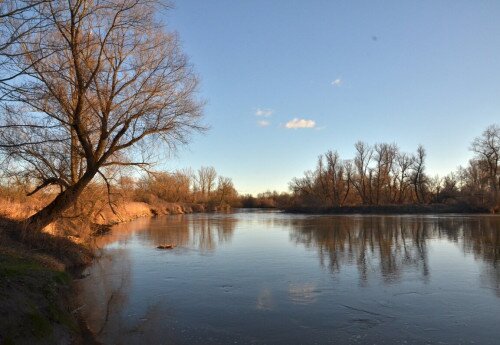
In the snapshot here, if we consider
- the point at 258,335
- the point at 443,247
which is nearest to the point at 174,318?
the point at 258,335

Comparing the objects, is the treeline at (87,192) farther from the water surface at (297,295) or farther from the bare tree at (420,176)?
the bare tree at (420,176)

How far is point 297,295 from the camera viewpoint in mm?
9695

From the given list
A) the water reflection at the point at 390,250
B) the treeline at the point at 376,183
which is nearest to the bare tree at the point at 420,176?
the treeline at the point at 376,183

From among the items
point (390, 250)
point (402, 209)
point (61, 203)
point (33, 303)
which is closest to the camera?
point (33, 303)

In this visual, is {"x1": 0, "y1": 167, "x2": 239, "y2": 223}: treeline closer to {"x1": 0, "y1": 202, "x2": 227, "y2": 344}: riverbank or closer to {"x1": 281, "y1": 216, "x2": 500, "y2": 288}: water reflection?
{"x1": 0, "y1": 202, "x2": 227, "y2": 344}: riverbank

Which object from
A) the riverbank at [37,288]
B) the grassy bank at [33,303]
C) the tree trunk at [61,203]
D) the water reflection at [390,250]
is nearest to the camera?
the grassy bank at [33,303]

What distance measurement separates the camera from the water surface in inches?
277

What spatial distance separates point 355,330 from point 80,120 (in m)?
10.1

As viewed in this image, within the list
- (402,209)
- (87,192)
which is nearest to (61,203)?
(87,192)

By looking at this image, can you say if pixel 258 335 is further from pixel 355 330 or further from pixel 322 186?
pixel 322 186

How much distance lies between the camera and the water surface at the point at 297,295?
7.04m

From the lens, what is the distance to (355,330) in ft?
23.4

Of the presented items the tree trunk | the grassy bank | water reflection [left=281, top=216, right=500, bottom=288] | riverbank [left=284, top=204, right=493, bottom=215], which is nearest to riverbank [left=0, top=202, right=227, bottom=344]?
the grassy bank

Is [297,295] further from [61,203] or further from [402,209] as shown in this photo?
[402,209]
